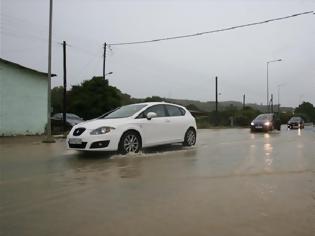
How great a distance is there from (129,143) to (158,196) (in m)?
5.14

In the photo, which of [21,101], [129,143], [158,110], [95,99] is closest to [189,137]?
[158,110]

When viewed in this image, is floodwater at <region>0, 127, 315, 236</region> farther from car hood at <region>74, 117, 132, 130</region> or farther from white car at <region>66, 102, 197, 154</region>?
car hood at <region>74, 117, 132, 130</region>

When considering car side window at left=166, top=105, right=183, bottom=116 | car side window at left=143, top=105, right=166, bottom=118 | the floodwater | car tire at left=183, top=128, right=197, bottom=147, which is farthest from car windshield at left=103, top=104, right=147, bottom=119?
car tire at left=183, top=128, right=197, bottom=147

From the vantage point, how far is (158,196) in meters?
6.70

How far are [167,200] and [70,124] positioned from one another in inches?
1025

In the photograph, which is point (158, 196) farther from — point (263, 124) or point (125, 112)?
point (263, 124)

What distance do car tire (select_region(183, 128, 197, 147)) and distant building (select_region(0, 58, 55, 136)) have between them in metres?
12.7

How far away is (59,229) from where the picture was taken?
5051mm

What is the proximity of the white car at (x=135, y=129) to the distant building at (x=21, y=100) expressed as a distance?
1259 cm

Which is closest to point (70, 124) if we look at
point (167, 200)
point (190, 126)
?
point (190, 126)

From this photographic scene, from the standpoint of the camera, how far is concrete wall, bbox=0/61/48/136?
23547 millimetres

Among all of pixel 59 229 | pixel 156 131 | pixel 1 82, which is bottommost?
pixel 59 229

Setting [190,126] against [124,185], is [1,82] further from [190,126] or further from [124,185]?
[124,185]

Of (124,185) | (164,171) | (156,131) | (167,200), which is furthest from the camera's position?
(156,131)
